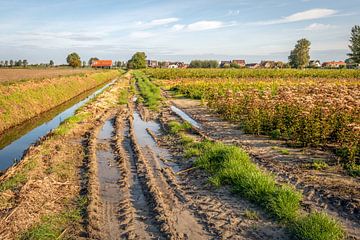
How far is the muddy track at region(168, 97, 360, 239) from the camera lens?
19.1 feet

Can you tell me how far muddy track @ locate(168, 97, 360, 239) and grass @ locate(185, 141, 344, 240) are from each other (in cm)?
38

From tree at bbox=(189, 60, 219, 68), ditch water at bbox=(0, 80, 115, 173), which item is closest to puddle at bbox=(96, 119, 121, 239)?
ditch water at bbox=(0, 80, 115, 173)

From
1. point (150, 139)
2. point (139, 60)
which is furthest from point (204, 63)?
point (150, 139)

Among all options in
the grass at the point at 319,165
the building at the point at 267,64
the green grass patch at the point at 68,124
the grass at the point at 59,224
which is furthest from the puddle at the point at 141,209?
the building at the point at 267,64

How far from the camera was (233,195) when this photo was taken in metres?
6.61

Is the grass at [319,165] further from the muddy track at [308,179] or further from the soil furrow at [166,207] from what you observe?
the soil furrow at [166,207]

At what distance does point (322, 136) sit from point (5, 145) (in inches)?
425

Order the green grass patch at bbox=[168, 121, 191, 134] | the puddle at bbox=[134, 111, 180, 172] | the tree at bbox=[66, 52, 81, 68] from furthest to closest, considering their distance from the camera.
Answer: the tree at bbox=[66, 52, 81, 68], the green grass patch at bbox=[168, 121, 191, 134], the puddle at bbox=[134, 111, 180, 172]

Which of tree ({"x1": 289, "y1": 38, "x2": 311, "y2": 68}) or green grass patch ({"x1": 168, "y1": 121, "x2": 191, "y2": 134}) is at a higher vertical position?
tree ({"x1": 289, "y1": 38, "x2": 311, "y2": 68})

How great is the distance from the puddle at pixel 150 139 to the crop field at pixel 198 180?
0.07 m

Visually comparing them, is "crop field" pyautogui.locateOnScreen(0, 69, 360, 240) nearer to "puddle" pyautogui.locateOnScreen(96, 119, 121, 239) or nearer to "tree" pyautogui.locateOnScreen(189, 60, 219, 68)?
"puddle" pyautogui.locateOnScreen(96, 119, 121, 239)

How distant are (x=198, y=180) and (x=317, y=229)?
3.26m

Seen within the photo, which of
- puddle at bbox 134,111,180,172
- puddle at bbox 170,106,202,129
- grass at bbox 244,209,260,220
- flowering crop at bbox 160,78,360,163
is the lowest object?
puddle at bbox 134,111,180,172

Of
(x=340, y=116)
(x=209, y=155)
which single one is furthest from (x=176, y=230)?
(x=340, y=116)
